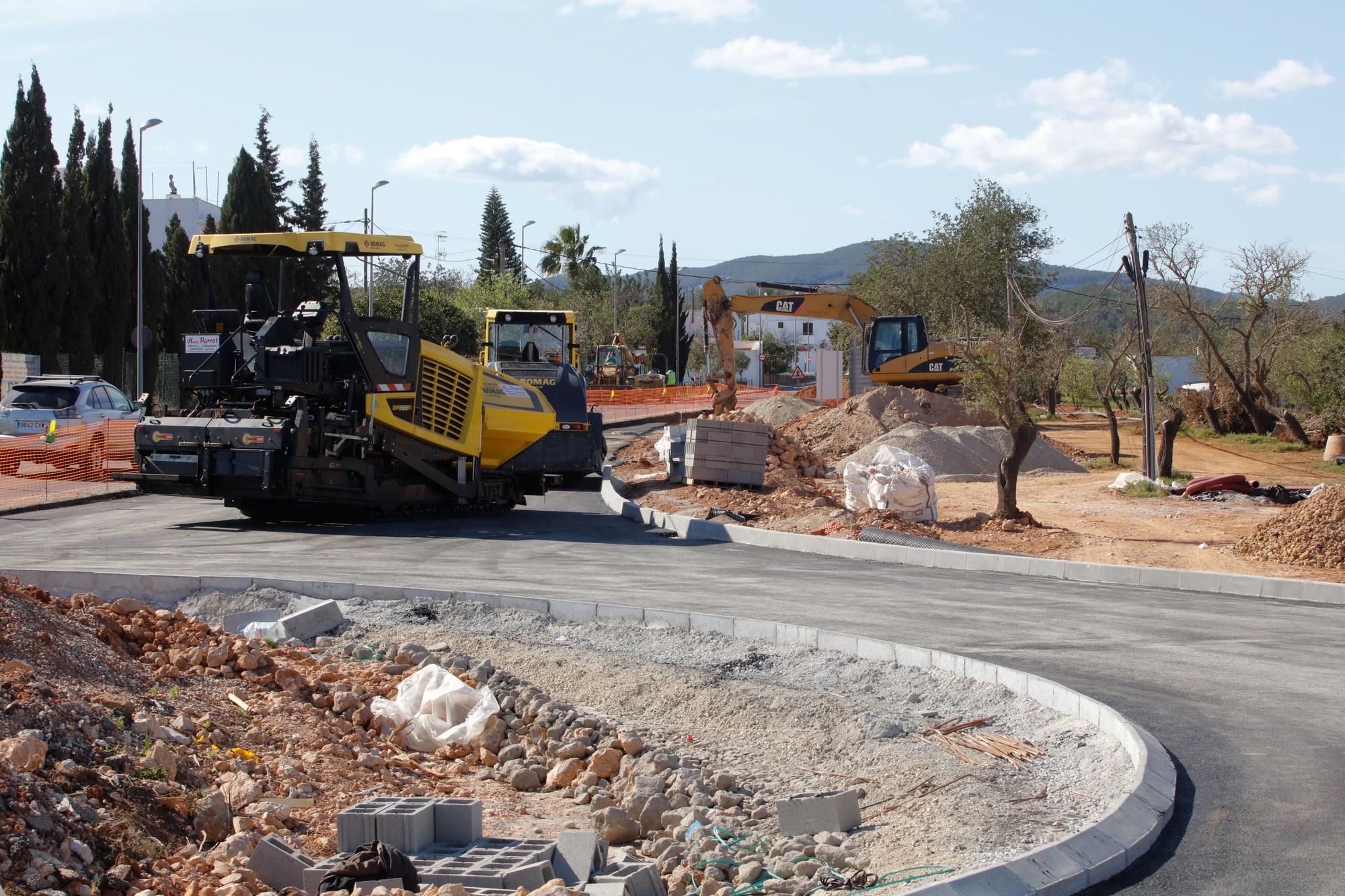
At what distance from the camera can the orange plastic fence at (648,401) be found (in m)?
48.3

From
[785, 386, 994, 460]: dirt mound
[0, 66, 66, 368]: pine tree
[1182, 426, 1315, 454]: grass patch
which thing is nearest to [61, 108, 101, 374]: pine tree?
[0, 66, 66, 368]: pine tree

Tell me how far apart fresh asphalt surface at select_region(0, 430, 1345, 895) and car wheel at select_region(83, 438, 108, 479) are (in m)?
3.66

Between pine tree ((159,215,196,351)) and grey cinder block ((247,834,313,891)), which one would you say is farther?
pine tree ((159,215,196,351))

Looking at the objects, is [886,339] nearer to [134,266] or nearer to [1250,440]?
[1250,440]

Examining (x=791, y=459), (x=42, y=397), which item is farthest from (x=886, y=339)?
(x=42, y=397)

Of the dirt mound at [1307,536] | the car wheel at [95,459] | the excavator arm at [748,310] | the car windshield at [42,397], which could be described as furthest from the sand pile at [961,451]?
the car windshield at [42,397]

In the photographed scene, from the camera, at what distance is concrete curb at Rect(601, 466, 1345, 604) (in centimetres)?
1260

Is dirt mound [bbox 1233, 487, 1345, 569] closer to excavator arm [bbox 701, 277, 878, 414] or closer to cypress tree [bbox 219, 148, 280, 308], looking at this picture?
excavator arm [bbox 701, 277, 878, 414]

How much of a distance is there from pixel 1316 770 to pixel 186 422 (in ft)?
44.0

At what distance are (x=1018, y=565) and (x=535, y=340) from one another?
568 inches

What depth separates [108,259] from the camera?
38.3m

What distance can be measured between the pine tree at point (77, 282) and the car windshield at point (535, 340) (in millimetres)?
16297

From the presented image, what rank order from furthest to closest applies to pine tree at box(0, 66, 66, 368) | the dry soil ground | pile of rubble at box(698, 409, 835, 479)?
1. pine tree at box(0, 66, 66, 368)
2. pile of rubble at box(698, 409, 835, 479)
3. the dry soil ground

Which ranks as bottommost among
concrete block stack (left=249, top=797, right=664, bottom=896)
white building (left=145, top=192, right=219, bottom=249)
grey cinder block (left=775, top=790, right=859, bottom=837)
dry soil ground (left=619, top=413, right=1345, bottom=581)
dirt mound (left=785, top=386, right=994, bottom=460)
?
grey cinder block (left=775, top=790, right=859, bottom=837)
